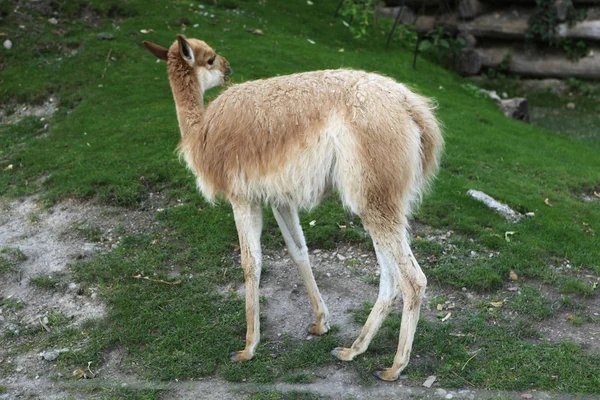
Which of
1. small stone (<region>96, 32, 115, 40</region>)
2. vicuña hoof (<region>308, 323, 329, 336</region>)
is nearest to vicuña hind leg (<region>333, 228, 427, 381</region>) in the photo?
vicuña hoof (<region>308, 323, 329, 336</region>)

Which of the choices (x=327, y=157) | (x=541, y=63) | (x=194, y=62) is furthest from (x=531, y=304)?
(x=541, y=63)

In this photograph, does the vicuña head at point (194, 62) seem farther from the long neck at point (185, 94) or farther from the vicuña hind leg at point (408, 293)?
the vicuña hind leg at point (408, 293)

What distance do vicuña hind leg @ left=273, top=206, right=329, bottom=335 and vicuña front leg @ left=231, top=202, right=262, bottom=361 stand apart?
0.91ft

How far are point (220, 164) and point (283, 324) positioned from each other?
5.02 feet

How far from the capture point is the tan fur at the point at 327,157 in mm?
4180

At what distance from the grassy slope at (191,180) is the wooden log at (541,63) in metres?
1.76

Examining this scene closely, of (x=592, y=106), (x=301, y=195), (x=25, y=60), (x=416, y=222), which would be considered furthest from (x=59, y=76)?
(x=592, y=106)

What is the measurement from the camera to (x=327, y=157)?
4266 millimetres

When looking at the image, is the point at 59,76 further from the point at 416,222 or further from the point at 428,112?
the point at 428,112

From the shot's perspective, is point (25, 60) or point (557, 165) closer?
point (557, 165)

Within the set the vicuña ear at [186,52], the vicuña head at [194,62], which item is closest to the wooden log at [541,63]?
the vicuña head at [194,62]

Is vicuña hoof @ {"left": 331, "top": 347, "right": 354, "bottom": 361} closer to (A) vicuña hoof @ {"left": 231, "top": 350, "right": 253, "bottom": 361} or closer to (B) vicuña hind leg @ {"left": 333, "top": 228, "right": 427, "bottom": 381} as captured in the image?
(B) vicuña hind leg @ {"left": 333, "top": 228, "right": 427, "bottom": 381}

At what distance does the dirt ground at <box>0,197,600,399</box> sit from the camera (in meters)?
4.55

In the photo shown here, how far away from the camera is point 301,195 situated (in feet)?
14.6
